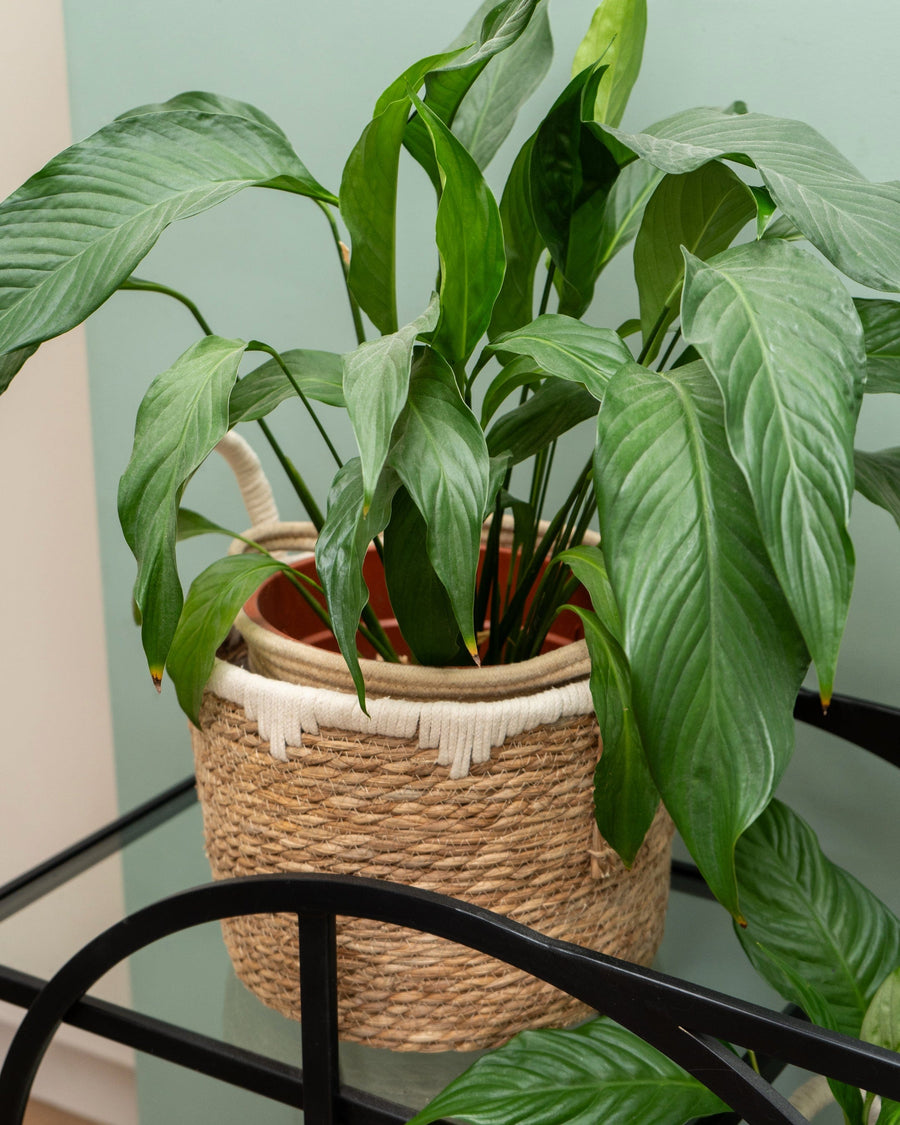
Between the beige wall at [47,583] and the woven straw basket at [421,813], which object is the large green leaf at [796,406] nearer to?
the woven straw basket at [421,813]

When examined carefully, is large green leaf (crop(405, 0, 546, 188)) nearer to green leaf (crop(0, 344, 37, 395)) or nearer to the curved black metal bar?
green leaf (crop(0, 344, 37, 395))

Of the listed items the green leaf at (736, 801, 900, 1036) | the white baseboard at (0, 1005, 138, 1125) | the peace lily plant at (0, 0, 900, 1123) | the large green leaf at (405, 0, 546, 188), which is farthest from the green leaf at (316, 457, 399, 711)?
the white baseboard at (0, 1005, 138, 1125)

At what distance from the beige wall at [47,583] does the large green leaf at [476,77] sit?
55 centimetres

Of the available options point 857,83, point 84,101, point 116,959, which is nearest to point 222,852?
point 116,959

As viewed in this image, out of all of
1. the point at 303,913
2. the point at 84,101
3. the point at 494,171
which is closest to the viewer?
the point at 303,913

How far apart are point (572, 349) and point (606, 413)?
9cm

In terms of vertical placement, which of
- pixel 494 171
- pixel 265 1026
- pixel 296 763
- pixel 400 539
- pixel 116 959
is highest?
pixel 494 171

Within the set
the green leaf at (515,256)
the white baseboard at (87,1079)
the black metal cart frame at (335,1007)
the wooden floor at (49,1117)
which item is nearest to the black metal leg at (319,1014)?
the black metal cart frame at (335,1007)

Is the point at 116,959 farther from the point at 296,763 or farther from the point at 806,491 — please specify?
the point at 806,491

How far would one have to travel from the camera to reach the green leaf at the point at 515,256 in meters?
0.69

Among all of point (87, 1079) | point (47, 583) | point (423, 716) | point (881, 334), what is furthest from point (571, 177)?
point (87, 1079)

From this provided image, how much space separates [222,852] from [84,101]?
80cm

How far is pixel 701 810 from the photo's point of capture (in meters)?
0.46

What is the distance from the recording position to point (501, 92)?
77 centimetres
